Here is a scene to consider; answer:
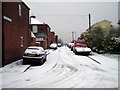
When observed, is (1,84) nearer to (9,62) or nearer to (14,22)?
(9,62)

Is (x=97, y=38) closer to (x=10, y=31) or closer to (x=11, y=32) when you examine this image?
(x=11, y=32)

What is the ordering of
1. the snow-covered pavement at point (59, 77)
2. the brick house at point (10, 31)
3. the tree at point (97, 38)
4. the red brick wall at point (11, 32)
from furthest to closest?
the tree at point (97, 38), the red brick wall at point (11, 32), the brick house at point (10, 31), the snow-covered pavement at point (59, 77)

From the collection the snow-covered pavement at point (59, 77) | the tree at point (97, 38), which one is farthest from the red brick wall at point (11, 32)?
the tree at point (97, 38)

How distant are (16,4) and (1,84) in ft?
28.1

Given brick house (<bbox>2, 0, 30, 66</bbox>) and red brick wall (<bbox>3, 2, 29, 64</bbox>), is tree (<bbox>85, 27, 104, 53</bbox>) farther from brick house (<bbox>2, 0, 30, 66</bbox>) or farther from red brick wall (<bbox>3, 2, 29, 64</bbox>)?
red brick wall (<bbox>3, 2, 29, 64</bbox>)

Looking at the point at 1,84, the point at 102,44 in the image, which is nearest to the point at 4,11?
the point at 1,84

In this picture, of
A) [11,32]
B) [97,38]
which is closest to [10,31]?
[11,32]

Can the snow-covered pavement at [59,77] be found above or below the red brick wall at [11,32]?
below

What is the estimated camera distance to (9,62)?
10484mm

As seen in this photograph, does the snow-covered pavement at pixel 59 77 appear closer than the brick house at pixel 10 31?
Yes

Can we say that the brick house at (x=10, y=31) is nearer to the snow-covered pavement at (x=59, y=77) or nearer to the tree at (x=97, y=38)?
the snow-covered pavement at (x=59, y=77)

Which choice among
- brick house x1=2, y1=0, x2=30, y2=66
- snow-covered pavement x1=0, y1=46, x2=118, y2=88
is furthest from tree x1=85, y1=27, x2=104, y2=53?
brick house x1=2, y1=0, x2=30, y2=66

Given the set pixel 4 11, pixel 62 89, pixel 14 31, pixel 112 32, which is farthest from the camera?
pixel 112 32

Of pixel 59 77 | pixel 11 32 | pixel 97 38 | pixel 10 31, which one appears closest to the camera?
pixel 59 77
